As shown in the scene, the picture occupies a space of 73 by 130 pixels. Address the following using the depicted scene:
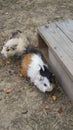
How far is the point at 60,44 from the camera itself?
2.89m

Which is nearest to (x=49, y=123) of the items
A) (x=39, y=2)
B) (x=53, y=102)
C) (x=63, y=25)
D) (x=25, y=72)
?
(x=53, y=102)

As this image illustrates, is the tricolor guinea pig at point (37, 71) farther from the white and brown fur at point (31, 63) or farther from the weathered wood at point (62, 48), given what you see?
the weathered wood at point (62, 48)

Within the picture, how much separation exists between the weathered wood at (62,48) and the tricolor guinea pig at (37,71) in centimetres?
14

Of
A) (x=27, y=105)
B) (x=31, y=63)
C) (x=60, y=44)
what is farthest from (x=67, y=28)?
(x=27, y=105)

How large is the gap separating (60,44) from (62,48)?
3.2 inches

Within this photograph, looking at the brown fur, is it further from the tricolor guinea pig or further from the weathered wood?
the weathered wood

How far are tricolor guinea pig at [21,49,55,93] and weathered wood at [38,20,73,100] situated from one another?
0.14m

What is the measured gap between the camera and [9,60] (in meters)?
3.60

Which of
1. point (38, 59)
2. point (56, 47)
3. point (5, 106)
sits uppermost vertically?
point (56, 47)

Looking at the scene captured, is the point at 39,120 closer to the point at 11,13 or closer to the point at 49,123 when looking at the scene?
the point at 49,123

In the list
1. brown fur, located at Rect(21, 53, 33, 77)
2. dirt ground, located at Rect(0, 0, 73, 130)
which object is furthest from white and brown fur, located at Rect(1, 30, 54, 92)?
dirt ground, located at Rect(0, 0, 73, 130)

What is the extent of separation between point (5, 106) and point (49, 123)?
1.83ft

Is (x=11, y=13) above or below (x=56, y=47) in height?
below

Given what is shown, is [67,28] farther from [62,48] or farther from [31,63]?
[31,63]
